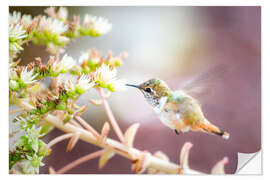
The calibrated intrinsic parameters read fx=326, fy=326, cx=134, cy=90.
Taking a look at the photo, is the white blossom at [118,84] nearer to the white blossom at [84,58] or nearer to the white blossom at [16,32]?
the white blossom at [84,58]

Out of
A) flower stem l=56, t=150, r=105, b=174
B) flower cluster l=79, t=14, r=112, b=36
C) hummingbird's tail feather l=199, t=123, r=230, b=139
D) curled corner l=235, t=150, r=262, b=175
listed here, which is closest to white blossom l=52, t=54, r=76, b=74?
flower cluster l=79, t=14, r=112, b=36

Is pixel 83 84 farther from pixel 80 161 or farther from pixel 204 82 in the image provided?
Answer: pixel 204 82

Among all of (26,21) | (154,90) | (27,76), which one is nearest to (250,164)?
(154,90)

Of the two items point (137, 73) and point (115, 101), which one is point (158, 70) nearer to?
point (137, 73)

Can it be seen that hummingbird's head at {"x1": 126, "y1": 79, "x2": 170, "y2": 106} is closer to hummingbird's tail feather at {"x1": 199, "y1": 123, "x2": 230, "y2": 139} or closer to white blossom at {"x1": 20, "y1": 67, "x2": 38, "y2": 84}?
hummingbird's tail feather at {"x1": 199, "y1": 123, "x2": 230, "y2": 139}

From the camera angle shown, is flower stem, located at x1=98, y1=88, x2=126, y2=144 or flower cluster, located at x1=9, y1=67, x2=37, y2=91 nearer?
flower cluster, located at x1=9, y1=67, x2=37, y2=91

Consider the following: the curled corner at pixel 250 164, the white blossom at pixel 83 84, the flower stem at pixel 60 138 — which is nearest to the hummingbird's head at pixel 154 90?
the white blossom at pixel 83 84
